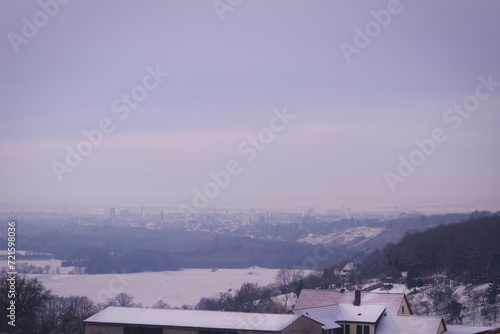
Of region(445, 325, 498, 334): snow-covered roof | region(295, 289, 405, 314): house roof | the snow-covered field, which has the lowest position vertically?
region(445, 325, 498, 334): snow-covered roof

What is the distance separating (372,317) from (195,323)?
8.21 metres

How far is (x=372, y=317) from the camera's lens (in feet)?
105

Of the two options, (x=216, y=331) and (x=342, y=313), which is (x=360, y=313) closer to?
(x=342, y=313)

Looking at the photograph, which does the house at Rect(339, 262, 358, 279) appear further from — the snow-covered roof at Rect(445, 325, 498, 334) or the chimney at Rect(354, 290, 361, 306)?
the snow-covered roof at Rect(445, 325, 498, 334)

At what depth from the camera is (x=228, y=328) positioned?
2816cm

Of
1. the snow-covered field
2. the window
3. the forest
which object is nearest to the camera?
the window

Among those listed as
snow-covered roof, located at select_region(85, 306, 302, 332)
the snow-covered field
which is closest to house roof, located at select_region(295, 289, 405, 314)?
snow-covered roof, located at select_region(85, 306, 302, 332)

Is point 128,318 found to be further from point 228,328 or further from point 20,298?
point 20,298

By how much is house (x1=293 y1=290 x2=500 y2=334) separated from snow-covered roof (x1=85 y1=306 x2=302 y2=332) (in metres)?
2.77

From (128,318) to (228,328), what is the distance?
15.7ft

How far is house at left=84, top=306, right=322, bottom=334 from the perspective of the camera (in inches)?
1104

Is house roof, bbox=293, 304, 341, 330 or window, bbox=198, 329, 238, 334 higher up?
house roof, bbox=293, 304, 341, 330

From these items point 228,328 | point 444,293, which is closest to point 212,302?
point 444,293

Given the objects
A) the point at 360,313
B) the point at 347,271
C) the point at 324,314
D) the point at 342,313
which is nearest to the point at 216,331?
the point at 324,314
